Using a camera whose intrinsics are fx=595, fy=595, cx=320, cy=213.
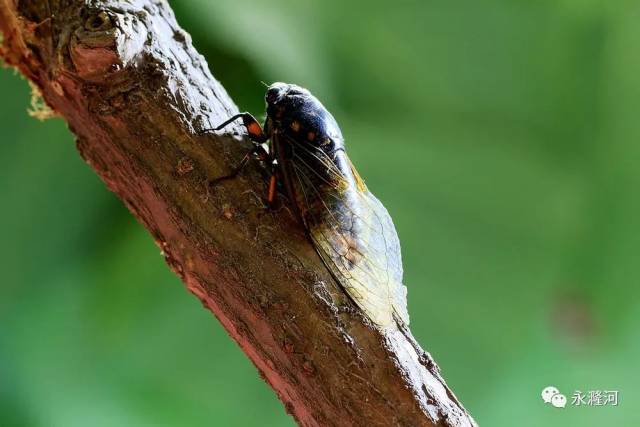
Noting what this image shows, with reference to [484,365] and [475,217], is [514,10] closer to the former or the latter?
[475,217]

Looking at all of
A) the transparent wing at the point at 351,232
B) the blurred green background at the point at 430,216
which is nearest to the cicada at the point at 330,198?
the transparent wing at the point at 351,232

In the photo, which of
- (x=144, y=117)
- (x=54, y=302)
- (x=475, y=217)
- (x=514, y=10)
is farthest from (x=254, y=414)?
(x=514, y=10)

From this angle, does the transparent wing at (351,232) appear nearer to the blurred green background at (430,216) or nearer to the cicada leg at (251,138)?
the cicada leg at (251,138)

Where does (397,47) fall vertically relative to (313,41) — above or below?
above

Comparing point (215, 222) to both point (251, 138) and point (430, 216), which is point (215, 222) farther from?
point (430, 216)

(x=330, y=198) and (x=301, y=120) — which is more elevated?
(x=301, y=120)

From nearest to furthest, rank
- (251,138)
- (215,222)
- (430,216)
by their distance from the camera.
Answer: (215,222) < (251,138) < (430,216)

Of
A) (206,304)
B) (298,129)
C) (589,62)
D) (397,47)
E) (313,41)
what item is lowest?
(206,304)

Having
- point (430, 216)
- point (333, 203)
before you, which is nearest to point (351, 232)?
point (333, 203)
